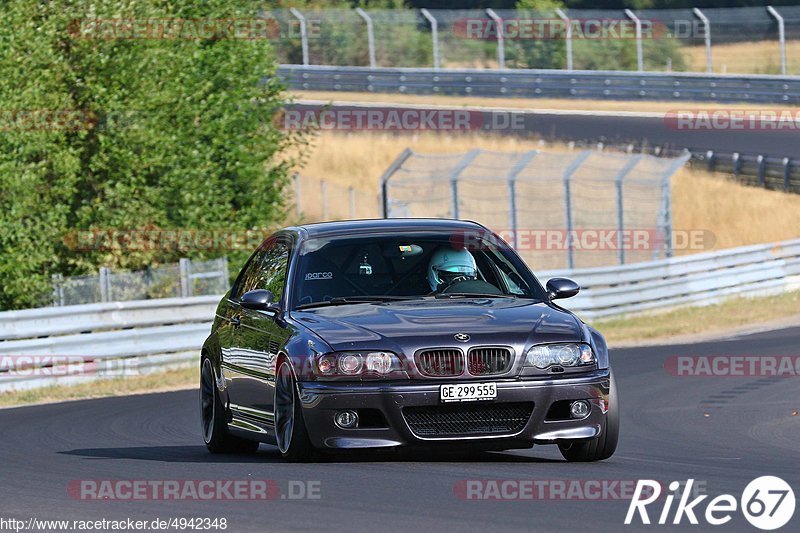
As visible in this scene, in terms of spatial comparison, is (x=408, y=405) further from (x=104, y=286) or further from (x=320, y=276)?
(x=104, y=286)

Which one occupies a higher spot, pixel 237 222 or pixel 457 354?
pixel 457 354

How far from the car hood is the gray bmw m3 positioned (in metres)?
0.01

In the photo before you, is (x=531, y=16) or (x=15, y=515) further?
(x=531, y=16)

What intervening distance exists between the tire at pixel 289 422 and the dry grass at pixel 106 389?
9.27 meters

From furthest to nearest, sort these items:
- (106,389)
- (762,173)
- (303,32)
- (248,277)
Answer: (303,32), (762,173), (106,389), (248,277)

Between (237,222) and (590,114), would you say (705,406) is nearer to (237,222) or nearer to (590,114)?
(237,222)

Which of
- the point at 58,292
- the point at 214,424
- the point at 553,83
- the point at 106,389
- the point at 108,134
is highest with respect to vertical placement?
the point at 214,424

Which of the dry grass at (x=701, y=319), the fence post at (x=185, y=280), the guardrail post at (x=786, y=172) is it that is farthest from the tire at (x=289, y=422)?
the guardrail post at (x=786, y=172)

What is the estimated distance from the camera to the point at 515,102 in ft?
160

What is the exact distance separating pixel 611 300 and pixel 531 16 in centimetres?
2509

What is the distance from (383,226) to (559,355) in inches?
71.8

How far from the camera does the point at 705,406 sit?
47.0ft

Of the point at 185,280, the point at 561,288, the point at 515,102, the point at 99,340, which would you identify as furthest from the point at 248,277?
the point at 515,102

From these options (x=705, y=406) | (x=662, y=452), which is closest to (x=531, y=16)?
(x=705, y=406)
